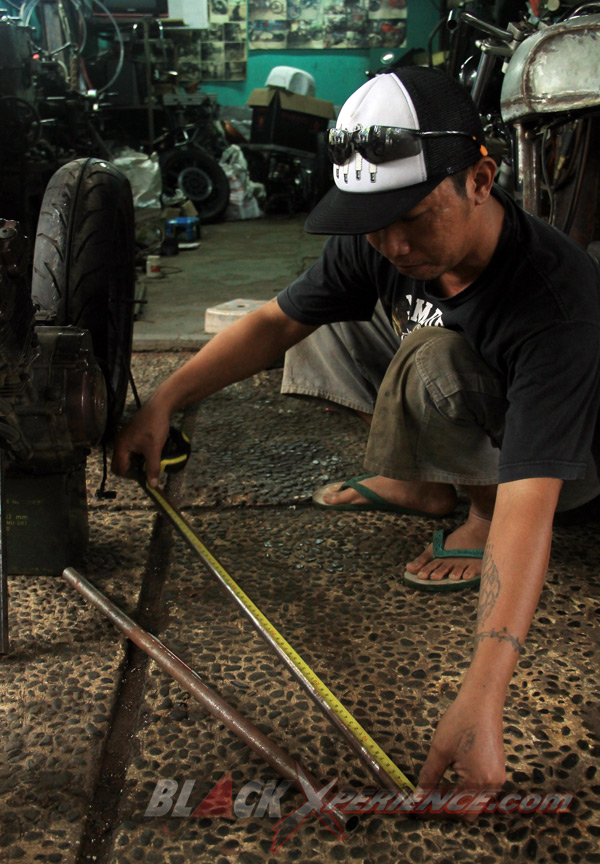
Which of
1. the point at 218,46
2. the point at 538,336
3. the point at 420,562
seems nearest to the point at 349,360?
the point at 420,562

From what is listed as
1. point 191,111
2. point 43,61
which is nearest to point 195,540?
point 43,61

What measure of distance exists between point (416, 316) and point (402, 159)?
633mm

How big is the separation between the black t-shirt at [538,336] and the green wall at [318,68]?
1053cm

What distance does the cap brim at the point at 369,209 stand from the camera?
1135 millimetres

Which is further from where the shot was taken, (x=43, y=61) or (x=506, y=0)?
(x=43, y=61)

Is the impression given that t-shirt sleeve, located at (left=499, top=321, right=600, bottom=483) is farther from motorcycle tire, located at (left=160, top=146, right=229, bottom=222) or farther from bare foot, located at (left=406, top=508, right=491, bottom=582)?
motorcycle tire, located at (left=160, top=146, right=229, bottom=222)

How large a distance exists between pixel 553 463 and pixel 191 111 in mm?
8117

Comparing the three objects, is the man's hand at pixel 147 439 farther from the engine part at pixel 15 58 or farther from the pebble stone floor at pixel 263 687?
the engine part at pixel 15 58

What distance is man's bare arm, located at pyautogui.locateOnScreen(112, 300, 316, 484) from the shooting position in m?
1.65

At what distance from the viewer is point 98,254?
1.98 meters

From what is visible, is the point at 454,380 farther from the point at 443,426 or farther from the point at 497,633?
the point at 497,633

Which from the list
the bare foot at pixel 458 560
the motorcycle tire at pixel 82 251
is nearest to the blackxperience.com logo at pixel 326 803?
the bare foot at pixel 458 560

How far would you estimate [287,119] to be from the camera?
8648 mm

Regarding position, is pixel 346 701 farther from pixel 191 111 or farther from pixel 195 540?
pixel 191 111
